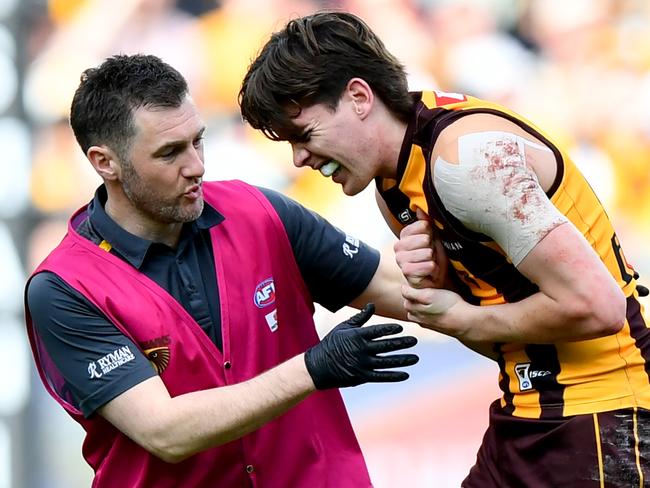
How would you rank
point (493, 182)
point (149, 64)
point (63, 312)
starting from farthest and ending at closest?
point (149, 64)
point (63, 312)
point (493, 182)

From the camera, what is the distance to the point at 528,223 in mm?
2346

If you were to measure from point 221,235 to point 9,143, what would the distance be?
2457mm

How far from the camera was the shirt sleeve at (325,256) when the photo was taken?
3.22m

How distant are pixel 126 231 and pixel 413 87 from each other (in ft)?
8.02

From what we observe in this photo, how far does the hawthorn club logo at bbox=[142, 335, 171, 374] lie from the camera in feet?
9.55

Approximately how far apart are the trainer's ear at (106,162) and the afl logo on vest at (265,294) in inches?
19.8

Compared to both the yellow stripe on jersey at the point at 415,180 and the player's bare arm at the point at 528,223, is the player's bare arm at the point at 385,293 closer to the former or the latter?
the yellow stripe on jersey at the point at 415,180

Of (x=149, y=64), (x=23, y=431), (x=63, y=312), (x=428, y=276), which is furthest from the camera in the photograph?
(x=23, y=431)

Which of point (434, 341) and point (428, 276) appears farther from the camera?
point (434, 341)

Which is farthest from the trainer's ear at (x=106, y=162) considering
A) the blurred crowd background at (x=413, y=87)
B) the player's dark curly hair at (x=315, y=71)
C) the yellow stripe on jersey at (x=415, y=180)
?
the blurred crowd background at (x=413, y=87)

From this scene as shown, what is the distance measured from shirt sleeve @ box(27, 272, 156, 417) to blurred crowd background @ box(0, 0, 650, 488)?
90.3 inches

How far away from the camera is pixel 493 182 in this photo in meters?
2.36

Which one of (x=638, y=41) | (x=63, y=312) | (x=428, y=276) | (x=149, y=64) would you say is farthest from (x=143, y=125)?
(x=638, y=41)

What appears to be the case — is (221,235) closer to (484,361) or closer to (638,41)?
(484,361)
